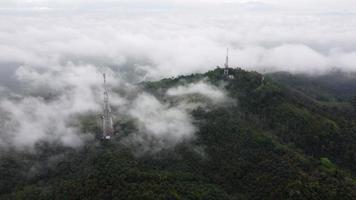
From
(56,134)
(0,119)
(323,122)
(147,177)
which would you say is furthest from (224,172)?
(0,119)

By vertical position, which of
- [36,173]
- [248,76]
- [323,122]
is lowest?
[36,173]

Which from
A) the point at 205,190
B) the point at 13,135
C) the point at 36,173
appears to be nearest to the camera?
the point at 205,190

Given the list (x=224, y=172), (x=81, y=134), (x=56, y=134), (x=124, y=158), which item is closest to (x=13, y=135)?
(x=56, y=134)

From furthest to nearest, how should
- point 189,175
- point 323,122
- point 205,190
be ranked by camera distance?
point 323,122, point 189,175, point 205,190

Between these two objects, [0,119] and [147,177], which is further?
[0,119]

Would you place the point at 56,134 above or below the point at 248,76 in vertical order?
below

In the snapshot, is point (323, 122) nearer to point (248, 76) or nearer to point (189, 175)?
point (248, 76)

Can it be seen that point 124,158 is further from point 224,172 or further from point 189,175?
point 224,172
